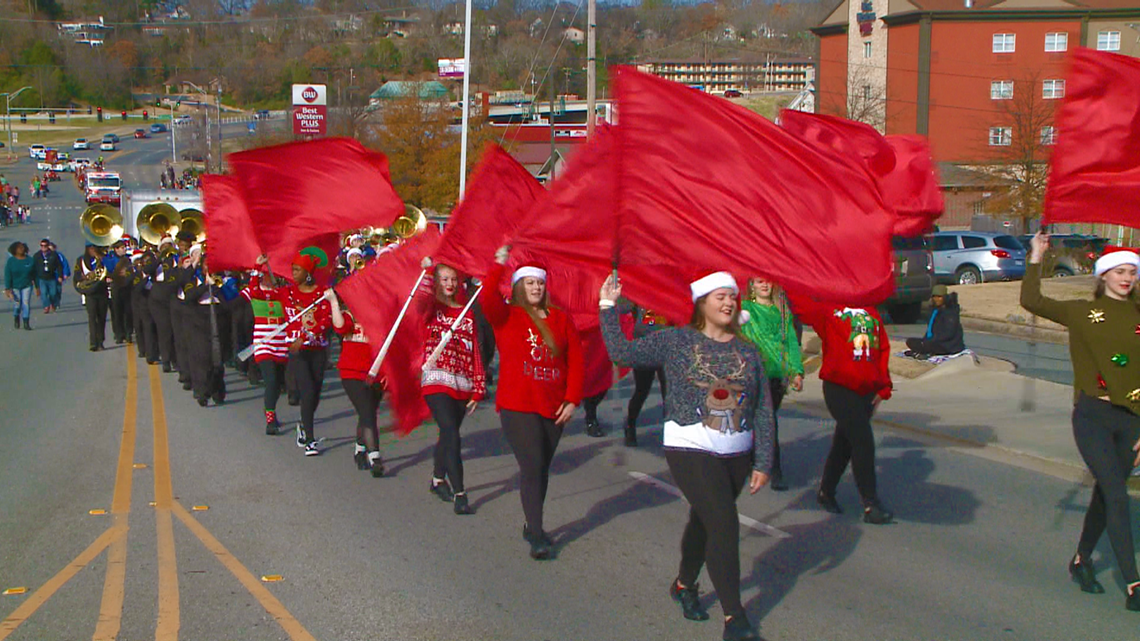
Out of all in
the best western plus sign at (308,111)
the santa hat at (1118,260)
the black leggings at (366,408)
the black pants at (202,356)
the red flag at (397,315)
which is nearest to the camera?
the santa hat at (1118,260)

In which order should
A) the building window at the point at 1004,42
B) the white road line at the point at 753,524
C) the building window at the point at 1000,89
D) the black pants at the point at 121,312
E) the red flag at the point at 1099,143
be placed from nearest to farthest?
1. the red flag at the point at 1099,143
2. the white road line at the point at 753,524
3. the black pants at the point at 121,312
4. the building window at the point at 1000,89
5. the building window at the point at 1004,42

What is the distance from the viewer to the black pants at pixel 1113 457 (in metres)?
5.75

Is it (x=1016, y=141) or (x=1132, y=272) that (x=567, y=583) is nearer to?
(x=1132, y=272)

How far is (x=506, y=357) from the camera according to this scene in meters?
6.93

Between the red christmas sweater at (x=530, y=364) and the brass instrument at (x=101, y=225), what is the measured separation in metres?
19.6

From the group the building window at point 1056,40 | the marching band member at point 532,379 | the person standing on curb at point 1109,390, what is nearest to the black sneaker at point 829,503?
the person standing on curb at point 1109,390

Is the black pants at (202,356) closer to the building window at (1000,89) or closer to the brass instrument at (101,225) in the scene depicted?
the brass instrument at (101,225)

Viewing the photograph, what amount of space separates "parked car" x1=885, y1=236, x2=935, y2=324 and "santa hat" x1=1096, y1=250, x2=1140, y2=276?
1673 centimetres

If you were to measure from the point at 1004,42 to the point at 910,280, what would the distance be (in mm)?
37760

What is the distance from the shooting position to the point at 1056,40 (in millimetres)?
54812

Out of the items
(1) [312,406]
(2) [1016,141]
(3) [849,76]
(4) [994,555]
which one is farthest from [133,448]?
(3) [849,76]

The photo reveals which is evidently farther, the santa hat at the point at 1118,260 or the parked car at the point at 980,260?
the parked car at the point at 980,260

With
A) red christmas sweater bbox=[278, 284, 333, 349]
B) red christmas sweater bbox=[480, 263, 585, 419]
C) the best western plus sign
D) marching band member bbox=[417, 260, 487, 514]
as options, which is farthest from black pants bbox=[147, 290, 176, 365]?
the best western plus sign

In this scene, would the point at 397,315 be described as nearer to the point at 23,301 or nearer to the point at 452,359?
the point at 452,359
